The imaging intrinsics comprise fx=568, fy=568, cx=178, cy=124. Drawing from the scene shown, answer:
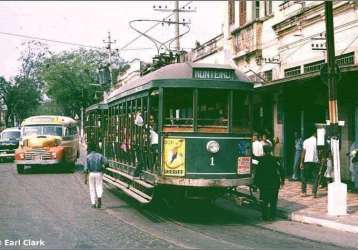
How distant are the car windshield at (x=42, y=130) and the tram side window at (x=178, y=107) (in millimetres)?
12785

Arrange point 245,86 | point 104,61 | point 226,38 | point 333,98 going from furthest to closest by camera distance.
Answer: point 104,61 < point 226,38 < point 333,98 < point 245,86

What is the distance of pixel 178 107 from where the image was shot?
11.2 metres

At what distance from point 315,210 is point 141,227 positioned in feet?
14.0

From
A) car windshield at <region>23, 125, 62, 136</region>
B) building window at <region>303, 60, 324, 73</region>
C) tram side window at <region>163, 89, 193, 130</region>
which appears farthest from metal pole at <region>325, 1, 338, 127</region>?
car windshield at <region>23, 125, 62, 136</region>

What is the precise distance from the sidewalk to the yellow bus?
10.1 meters

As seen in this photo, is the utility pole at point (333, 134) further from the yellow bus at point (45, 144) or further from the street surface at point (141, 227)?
the yellow bus at point (45, 144)

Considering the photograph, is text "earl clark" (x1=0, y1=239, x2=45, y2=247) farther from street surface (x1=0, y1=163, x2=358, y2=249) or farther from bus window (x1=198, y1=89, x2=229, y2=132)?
bus window (x1=198, y1=89, x2=229, y2=132)

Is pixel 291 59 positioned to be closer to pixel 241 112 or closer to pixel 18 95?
pixel 241 112

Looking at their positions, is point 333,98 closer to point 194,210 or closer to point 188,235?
point 194,210

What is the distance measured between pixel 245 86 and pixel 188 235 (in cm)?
345

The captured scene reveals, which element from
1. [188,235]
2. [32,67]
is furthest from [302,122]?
[32,67]

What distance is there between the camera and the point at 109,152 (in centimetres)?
1758

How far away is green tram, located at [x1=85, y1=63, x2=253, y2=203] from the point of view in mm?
10891

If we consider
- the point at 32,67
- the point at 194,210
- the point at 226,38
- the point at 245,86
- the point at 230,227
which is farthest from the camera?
the point at 32,67
